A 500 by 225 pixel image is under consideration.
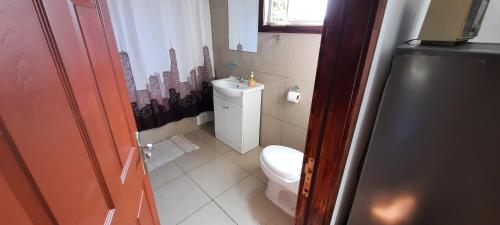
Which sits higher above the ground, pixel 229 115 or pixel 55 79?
pixel 55 79

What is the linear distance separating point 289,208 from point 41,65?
5.59ft

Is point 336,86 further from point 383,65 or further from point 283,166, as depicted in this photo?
point 283,166

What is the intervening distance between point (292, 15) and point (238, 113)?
111 cm

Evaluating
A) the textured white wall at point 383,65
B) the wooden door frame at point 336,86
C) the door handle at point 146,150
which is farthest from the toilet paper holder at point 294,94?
the door handle at point 146,150

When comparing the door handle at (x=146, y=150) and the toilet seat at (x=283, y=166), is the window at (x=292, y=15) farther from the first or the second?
the door handle at (x=146, y=150)

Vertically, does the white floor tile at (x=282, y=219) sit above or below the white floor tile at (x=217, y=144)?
below

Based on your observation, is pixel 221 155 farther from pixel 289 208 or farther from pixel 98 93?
pixel 98 93

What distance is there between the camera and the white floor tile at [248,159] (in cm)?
223

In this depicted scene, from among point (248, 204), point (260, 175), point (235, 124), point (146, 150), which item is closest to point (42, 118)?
point (146, 150)

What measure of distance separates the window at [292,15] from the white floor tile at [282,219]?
5.01 feet

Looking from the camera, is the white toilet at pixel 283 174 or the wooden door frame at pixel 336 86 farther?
the white toilet at pixel 283 174

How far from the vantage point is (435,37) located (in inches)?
28.8

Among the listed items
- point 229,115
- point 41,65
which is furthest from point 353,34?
point 229,115

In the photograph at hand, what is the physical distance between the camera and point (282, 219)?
1636 millimetres
